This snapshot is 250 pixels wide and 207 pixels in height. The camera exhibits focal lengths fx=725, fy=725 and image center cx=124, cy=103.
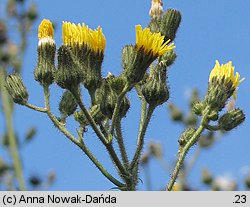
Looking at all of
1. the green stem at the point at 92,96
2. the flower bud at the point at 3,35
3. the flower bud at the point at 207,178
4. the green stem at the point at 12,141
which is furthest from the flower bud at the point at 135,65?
the flower bud at the point at 3,35

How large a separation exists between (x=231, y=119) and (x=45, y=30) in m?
1.48

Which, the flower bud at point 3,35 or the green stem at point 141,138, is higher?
the flower bud at point 3,35

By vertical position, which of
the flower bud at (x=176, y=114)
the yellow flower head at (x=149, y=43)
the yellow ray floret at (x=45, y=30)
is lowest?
the yellow flower head at (x=149, y=43)

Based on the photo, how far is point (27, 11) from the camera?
A: 12.3 m

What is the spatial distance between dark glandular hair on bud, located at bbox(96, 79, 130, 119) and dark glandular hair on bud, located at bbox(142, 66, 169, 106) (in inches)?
5.8

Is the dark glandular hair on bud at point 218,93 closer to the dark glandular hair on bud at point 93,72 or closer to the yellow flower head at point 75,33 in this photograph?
the dark glandular hair on bud at point 93,72

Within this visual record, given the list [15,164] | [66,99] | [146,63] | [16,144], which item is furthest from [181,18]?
[16,144]

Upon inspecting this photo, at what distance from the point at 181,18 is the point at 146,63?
858 mm

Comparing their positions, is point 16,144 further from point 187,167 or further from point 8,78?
point 8,78

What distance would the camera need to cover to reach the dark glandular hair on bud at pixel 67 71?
4844 mm

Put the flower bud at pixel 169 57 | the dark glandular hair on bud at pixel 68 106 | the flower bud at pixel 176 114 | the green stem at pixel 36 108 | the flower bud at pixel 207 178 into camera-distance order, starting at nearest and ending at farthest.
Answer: the green stem at pixel 36 108 < the dark glandular hair on bud at pixel 68 106 < the flower bud at pixel 169 57 < the flower bud at pixel 176 114 < the flower bud at pixel 207 178

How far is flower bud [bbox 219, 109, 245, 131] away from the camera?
508 centimetres

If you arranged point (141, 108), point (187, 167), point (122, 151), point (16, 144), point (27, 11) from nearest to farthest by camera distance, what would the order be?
point (122, 151)
point (141, 108)
point (187, 167)
point (16, 144)
point (27, 11)

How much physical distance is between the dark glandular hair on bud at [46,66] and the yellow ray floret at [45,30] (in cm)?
8
